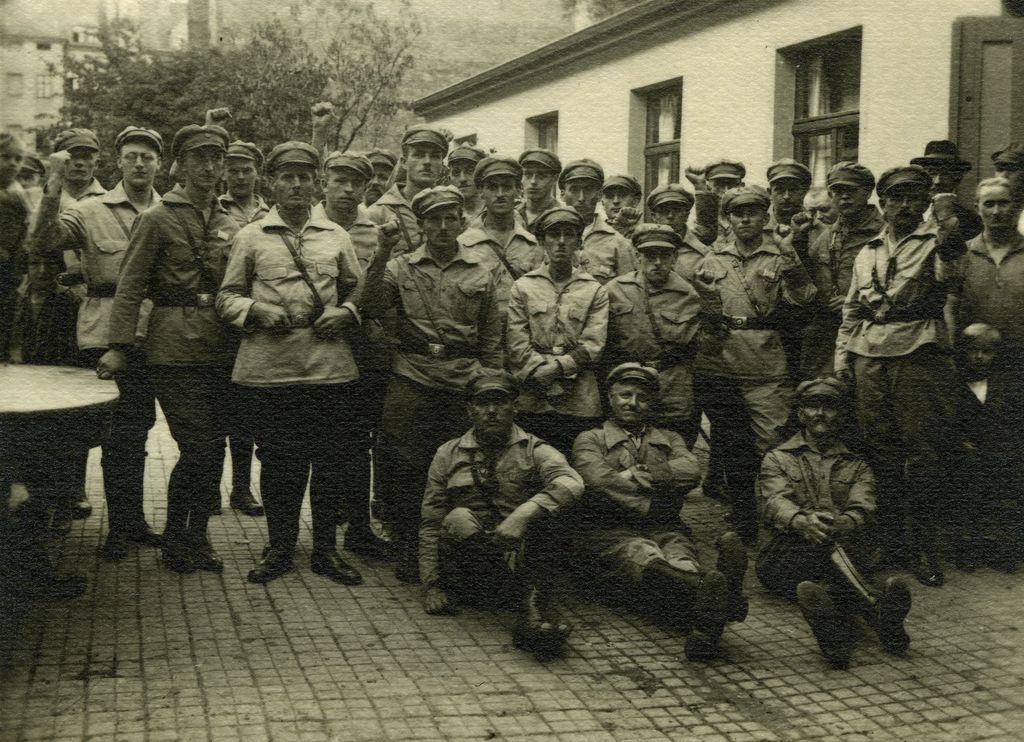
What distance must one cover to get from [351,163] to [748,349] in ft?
8.10

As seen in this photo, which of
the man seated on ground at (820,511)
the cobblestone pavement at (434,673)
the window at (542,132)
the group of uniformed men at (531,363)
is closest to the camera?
the cobblestone pavement at (434,673)

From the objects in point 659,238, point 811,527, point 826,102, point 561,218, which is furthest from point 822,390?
point 826,102

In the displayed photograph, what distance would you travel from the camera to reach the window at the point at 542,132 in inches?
564

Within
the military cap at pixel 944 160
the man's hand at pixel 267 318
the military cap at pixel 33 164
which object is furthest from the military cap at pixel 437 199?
the military cap at pixel 33 164

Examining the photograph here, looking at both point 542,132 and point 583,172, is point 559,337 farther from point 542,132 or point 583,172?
point 542,132

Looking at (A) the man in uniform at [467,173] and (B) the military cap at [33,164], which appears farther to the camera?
(B) the military cap at [33,164]

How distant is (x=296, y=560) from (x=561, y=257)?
2.16m

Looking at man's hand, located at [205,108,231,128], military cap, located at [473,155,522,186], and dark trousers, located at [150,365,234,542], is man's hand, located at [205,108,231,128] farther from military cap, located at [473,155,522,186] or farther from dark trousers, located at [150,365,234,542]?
dark trousers, located at [150,365,234,542]

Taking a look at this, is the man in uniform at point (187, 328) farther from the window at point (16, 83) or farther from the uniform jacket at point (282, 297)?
the window at point (16, 83)

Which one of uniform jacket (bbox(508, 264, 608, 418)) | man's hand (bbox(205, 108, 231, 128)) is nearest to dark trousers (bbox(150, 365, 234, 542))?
uniform jacket (bbox(508, 264, 608, 418))

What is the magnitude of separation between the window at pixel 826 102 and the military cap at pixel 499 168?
3895 millimetres

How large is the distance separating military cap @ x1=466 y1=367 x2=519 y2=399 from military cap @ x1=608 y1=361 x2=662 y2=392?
0.54m

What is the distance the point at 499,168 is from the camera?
6.28 metres

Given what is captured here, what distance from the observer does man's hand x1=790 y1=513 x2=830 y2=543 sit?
5.09m
